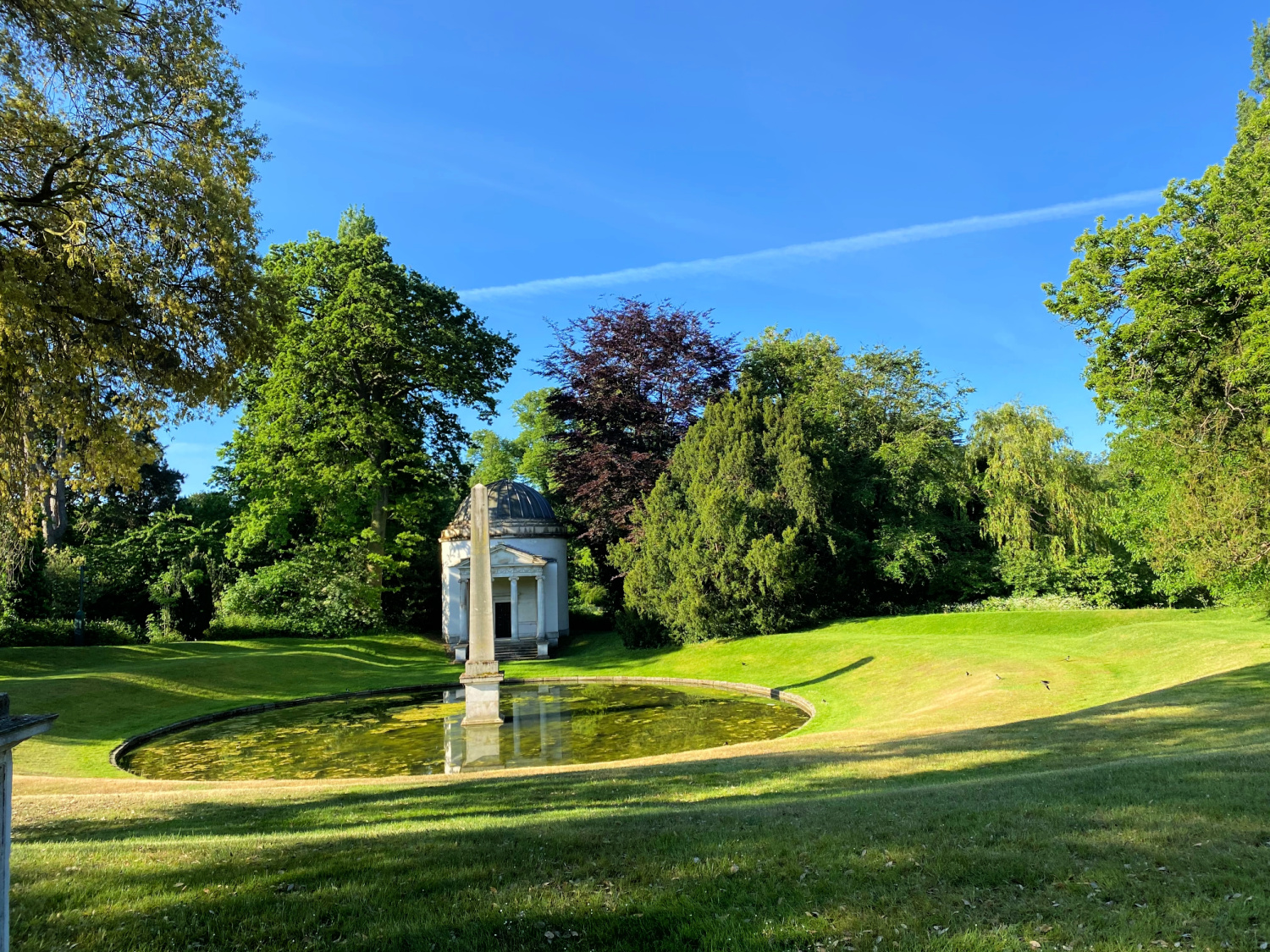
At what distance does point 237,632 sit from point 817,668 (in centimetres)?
2457

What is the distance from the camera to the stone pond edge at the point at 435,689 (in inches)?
720

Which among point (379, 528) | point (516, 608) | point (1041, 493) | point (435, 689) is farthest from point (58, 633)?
point (1041, 493)

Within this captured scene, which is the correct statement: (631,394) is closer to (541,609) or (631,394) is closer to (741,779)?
(541,609)

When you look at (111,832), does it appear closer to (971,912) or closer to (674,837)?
(674,837)

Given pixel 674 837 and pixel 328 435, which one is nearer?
pixel 674 837

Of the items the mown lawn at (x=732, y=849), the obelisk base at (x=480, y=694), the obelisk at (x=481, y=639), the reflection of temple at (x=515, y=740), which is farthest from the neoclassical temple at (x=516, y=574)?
the mown lawn at (x=732, y=849)

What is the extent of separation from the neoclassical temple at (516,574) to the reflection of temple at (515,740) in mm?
12307

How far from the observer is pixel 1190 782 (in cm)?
711

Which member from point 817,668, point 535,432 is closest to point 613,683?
point 817,668

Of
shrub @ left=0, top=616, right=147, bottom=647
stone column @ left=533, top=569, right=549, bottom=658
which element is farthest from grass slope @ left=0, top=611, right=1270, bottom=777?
stone column @ left=533, top=569, right=549, bottom=658

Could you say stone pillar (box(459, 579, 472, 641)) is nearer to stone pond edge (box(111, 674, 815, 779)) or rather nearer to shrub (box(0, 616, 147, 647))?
stone pond edge (box(111, 674, 815, 779))

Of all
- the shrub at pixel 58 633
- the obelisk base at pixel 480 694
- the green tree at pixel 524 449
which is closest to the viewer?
the obelisk base at pixel 480 694

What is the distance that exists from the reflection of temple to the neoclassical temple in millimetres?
12307

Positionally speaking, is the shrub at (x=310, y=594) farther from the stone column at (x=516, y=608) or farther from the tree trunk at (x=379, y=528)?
the stone column at (x=516, y=608)
